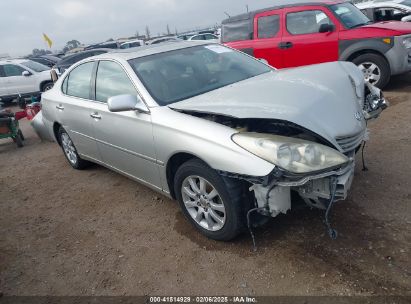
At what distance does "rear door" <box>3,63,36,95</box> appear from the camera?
13.2 metres

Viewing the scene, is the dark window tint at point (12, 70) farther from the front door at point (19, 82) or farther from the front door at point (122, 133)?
the front door at point (122, 133)

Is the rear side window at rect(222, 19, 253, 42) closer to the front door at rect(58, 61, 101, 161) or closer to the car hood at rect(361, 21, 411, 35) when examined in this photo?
the car hood at rect(361, 21, 411, 35)

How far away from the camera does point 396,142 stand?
4.49m

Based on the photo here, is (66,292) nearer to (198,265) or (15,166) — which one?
(198,265)

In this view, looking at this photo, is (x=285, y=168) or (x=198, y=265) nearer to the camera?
(x=285, y=168)

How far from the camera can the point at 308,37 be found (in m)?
6.98

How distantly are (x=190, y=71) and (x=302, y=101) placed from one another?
136cm

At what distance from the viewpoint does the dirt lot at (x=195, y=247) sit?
2539 millimetres

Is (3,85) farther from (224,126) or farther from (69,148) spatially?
(224,126)

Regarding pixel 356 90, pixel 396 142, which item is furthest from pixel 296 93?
pixel 396 142

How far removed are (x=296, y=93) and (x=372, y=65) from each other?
471 centimetres

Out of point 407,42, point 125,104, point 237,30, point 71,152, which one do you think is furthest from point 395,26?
point 71,152

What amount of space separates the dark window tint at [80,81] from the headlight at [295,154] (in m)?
2.53

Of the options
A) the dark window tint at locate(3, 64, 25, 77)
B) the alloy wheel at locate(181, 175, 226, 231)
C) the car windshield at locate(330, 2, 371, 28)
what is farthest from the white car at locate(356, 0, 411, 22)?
the dark window tint at locate(3, 64, 25, 77)
